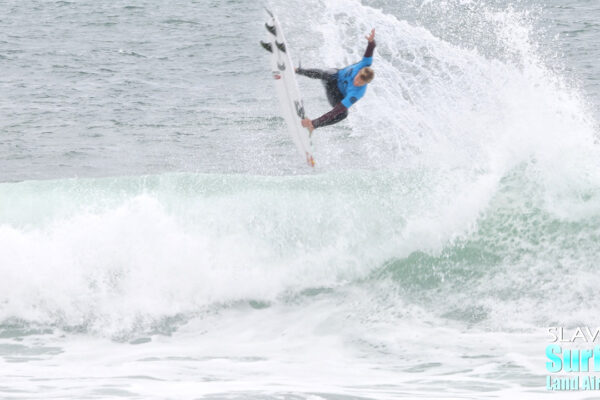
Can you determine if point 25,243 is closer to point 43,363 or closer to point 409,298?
point 43,363

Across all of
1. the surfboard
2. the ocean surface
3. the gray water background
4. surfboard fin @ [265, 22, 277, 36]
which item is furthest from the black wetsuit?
the gray water background

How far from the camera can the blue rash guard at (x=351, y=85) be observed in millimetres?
9719

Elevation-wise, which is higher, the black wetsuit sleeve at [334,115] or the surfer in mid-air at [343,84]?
the surfer in mid-air at [343,84]

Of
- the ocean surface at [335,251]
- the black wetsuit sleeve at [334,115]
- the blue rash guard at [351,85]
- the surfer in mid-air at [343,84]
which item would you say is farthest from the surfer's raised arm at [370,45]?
the ocean surface at [335,251]

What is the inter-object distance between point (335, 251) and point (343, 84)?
2.49 m

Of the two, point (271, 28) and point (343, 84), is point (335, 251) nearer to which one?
point (343, 84)

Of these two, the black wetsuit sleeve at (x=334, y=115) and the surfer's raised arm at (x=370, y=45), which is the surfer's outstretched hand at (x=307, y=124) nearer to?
the black wetsuit sleeve at (x=334, y=115)

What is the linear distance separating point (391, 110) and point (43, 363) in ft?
21.1

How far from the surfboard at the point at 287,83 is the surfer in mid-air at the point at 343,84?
0.62 feet

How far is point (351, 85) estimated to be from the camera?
32.3ft

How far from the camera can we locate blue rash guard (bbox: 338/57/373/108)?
972 centimetres

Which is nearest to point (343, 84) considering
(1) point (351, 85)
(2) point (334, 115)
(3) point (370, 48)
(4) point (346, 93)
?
(4) point (346, 93)

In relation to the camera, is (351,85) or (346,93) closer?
(351,85)

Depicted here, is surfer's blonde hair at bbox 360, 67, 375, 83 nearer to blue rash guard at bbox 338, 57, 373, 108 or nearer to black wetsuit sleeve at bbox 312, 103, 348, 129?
blue rash guard at bbox 338, 57, 373, 108
